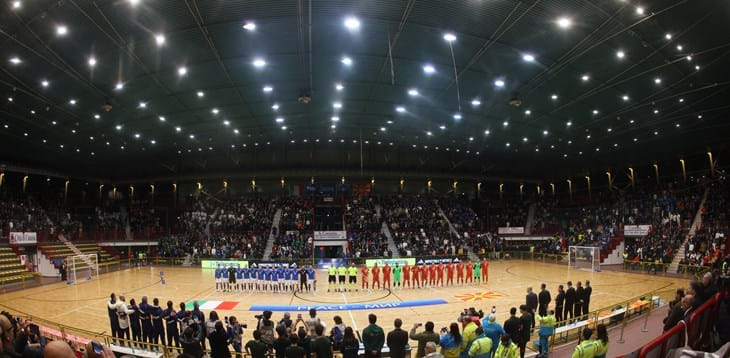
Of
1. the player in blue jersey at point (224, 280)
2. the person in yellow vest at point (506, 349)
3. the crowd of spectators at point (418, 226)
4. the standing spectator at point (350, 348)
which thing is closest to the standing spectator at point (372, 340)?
the standing spectator at point (350, 348)

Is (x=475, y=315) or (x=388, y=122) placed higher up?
(x=388, y=122)

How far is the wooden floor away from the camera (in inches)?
637

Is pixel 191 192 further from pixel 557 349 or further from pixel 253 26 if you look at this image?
pixel 557 349

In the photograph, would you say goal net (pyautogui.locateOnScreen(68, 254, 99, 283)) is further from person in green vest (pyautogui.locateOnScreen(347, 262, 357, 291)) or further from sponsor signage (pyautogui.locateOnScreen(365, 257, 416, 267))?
sponsor signage (pyautogui.locateOnScreen(365, 257, 416, 267))

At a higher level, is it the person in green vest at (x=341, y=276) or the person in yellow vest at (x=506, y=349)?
the person in yellow vest at (x=506, y=349)

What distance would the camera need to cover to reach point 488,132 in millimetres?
29859

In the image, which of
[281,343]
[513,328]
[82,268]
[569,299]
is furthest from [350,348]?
[82,268]

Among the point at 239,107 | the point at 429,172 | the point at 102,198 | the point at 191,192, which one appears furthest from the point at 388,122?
the point at 102,198

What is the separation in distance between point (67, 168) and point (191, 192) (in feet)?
37.3

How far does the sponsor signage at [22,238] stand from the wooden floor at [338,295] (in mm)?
5965

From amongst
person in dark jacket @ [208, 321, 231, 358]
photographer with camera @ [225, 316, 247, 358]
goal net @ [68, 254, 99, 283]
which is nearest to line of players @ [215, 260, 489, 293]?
photographer with camera @ [225, 316, 247, 358]

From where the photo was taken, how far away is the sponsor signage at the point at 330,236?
37.6 meters

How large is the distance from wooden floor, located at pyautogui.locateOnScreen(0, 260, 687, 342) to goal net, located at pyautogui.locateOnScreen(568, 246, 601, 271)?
1.86m

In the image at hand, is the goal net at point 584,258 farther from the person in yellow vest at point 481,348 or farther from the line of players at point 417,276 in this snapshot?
the person in yellow vest at point 481,348
